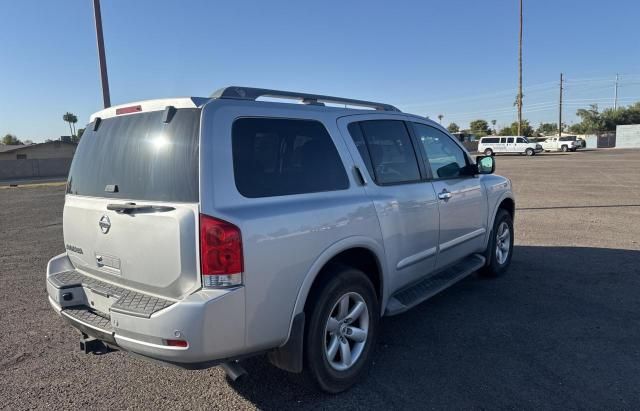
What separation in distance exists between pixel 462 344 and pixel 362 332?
1065mm

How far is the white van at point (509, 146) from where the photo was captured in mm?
44844

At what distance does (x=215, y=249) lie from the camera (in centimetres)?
236

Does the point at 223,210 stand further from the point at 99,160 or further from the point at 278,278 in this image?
the point at 99,160

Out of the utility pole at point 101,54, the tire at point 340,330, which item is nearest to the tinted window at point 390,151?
the tire at point 340,330

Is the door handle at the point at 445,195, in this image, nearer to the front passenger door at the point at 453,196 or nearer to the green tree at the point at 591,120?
the front passenger door at the point at 453,196

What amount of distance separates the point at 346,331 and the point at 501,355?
1.35m

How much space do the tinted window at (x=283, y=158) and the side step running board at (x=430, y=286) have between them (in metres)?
1.13

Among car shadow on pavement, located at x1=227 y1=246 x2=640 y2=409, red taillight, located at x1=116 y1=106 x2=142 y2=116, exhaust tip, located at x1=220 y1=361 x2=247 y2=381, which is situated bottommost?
car shadow on pavement, located at x1=227 y1=246 x2=640 y2=409

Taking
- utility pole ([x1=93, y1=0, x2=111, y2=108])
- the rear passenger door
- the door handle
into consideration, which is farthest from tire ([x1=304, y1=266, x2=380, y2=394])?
utility pole ([x1=93, y1=0, x2=111, y2=108])

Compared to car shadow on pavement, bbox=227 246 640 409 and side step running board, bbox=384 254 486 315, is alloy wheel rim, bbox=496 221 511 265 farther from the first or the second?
side step running board, bbox=384 254 486 315

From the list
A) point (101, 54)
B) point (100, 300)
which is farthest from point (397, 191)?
point (101, 54)

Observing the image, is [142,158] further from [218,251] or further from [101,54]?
[101,54]

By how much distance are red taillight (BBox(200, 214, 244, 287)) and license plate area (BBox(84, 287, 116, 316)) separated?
0.78m

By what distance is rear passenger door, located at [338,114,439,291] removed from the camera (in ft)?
11.3
